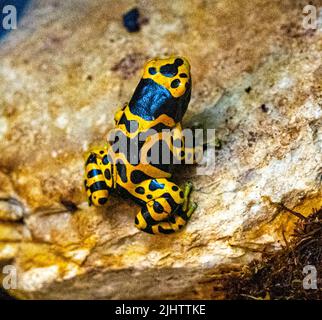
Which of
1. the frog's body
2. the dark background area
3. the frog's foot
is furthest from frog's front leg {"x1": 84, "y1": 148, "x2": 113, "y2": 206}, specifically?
the dark background area

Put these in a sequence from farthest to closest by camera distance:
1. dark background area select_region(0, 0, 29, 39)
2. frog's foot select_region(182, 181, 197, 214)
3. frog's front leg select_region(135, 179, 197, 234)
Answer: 1. dark background area select_region(0, 0, 29, 39)
2. frog's foot select_region(182, 181, 197, 214)
3. frog's front leg select_region(135, 179, 197, 234)

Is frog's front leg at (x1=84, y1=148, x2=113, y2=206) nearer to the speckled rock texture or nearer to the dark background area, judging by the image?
the speckled rock texture

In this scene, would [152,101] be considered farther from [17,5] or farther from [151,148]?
[17,5]

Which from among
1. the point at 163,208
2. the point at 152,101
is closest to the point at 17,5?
the point at 152,101

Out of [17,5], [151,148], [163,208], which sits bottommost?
[163,208]

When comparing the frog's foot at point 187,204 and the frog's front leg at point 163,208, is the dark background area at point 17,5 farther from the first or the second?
the frog's foot at point 187,204

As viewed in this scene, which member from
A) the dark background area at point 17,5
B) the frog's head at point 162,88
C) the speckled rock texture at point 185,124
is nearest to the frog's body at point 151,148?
the frog's head at point 162,88

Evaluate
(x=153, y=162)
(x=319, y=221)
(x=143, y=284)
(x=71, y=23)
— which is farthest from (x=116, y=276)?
(x=71, y=23)

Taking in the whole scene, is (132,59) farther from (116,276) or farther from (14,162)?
(116,276)
